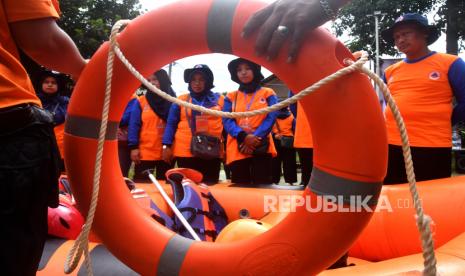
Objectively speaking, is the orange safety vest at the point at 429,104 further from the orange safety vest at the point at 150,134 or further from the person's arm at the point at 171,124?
the orange safety vest at the point at 150,134

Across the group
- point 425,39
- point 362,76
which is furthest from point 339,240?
point 425,39

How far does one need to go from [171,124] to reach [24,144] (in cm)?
220

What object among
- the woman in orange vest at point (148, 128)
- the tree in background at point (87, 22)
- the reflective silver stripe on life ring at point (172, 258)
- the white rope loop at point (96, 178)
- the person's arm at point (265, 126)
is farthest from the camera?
the tree in background at point (87, 22)

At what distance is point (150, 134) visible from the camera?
130 inches

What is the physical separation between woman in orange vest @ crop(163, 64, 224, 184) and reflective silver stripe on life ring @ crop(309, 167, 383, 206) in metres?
1.91

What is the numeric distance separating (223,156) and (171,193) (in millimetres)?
653

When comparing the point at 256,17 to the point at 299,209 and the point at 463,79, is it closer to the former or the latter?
the point at 299,209

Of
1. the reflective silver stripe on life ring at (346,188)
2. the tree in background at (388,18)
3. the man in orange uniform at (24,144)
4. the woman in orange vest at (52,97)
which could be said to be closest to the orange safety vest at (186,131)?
the woman in orange vest at (52,97)

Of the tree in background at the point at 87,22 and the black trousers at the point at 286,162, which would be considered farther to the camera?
the tree in background at the point at 87,22

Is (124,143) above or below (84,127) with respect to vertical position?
below

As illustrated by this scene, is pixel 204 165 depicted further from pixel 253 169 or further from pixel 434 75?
pixel 434 75

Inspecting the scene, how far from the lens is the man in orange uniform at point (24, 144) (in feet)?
3.04

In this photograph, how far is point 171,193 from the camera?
282 cm

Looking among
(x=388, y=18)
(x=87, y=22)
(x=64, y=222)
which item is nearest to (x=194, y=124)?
(x=64, y=222)
